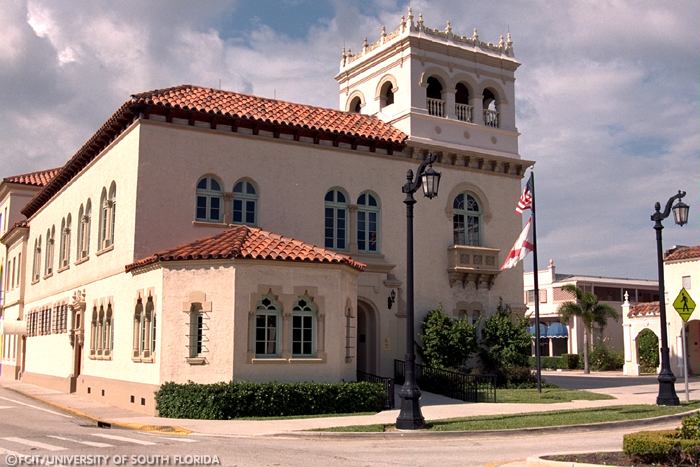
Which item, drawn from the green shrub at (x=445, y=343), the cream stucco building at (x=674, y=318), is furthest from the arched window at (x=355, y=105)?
the cream stucco building at (x=674, y=318)

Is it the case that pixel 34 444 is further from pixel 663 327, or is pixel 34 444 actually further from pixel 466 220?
pixel 466 220

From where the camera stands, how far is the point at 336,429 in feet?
57.6

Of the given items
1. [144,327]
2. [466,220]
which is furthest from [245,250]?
[466,220]

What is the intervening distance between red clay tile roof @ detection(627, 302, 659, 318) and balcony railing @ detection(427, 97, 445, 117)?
24207 millimetres

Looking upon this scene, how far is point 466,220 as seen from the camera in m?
30.8

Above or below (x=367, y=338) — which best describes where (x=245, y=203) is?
above

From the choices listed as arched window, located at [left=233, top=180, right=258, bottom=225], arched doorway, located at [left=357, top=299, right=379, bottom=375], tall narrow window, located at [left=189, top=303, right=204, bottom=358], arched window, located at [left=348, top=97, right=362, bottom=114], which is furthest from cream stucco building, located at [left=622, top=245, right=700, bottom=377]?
tall narrow window, located at [left=189, top=303, right=204, bottom=358]

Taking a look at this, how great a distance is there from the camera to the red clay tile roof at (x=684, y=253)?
44.4 meters

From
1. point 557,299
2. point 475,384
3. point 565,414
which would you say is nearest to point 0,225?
point 475,384

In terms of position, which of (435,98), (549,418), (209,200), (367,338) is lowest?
(549,418)

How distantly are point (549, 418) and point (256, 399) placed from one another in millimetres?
7555

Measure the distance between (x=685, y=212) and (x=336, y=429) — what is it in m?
12.6

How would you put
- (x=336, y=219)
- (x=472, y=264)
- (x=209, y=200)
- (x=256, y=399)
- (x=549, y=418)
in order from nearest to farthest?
1. (x=549, y=418)
2. (x=256, y=399)
3. (x=209, y=200)
4. (x=336, y=219)
5. (x=472, y=264)

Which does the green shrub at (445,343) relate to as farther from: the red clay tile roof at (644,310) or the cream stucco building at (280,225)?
the red clay tile roof at (644,310)
